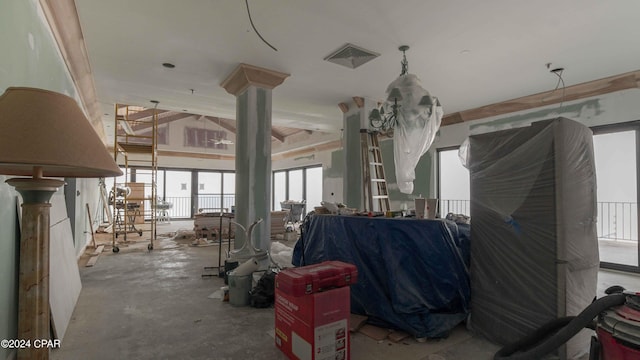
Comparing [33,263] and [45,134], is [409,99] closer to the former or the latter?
[45,134]

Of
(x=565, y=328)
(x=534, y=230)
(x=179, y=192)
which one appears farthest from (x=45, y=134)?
(x=179, y=192)

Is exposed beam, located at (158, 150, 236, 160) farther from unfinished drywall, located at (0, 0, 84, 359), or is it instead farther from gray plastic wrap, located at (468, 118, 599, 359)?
gray plastic wrap, located at (468, 118, 599, 359)

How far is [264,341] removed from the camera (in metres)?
2.28

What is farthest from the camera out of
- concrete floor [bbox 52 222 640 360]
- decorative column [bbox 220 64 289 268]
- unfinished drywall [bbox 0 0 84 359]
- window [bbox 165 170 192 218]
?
window [bbox 165 170 192 218]

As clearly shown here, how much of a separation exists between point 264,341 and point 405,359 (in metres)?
1.01

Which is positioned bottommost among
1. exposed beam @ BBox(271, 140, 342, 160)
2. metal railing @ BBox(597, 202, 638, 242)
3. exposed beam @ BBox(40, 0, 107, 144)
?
metal railing @ BBox(597, 202, 638, 242)

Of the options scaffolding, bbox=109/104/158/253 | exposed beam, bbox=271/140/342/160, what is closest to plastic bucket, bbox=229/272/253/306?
scaffolding, bbox=109/104/158/253

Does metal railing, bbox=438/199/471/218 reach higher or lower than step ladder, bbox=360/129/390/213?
lower

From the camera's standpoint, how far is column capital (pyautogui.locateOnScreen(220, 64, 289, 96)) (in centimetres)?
403

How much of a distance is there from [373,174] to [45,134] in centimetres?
437

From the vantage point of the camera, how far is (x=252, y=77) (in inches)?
161

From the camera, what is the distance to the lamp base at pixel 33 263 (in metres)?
1.20

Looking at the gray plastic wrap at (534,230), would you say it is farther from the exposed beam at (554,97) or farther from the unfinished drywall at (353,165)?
the exposed beam at (554,97)

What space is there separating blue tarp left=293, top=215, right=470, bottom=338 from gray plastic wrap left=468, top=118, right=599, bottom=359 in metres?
0.17
